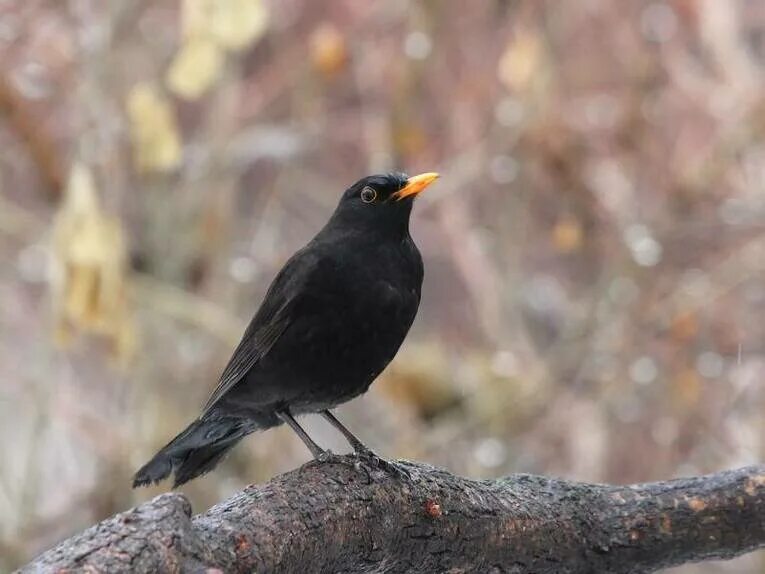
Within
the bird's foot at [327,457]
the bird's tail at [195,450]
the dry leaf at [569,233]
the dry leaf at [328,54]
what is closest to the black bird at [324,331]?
the bird's tail at [195,450]

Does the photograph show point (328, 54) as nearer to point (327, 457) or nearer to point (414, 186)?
point (414, 186)

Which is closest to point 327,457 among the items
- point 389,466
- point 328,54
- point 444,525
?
point 389,466

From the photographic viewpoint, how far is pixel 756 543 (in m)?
2.72

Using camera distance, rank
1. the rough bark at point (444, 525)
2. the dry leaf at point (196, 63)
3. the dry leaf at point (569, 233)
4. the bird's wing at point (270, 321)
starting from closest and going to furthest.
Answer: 1. the rough bark at point (444, 525)
2. the bird's wing at point (270, 321)
3. the dry leaf at point (196, 63)
4. the dry leaf at point (569, 233)

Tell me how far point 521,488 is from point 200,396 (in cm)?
280

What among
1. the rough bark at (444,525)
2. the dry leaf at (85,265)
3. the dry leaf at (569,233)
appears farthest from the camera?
the dry leaf at (569,233)

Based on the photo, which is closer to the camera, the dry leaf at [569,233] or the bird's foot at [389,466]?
the bird's foot at [389,466]

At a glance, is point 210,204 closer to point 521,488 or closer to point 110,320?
point 110,320

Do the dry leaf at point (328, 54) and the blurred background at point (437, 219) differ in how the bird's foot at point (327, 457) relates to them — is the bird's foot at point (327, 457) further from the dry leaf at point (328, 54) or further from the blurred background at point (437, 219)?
the dry leaf at point (328, 54)

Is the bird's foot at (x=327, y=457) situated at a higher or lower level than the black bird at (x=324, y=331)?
lower

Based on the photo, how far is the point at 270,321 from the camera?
294 cm

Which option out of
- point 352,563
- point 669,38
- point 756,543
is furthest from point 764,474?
point 669,38

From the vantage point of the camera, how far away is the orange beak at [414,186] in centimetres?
294

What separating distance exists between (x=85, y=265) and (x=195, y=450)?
0.88 m
